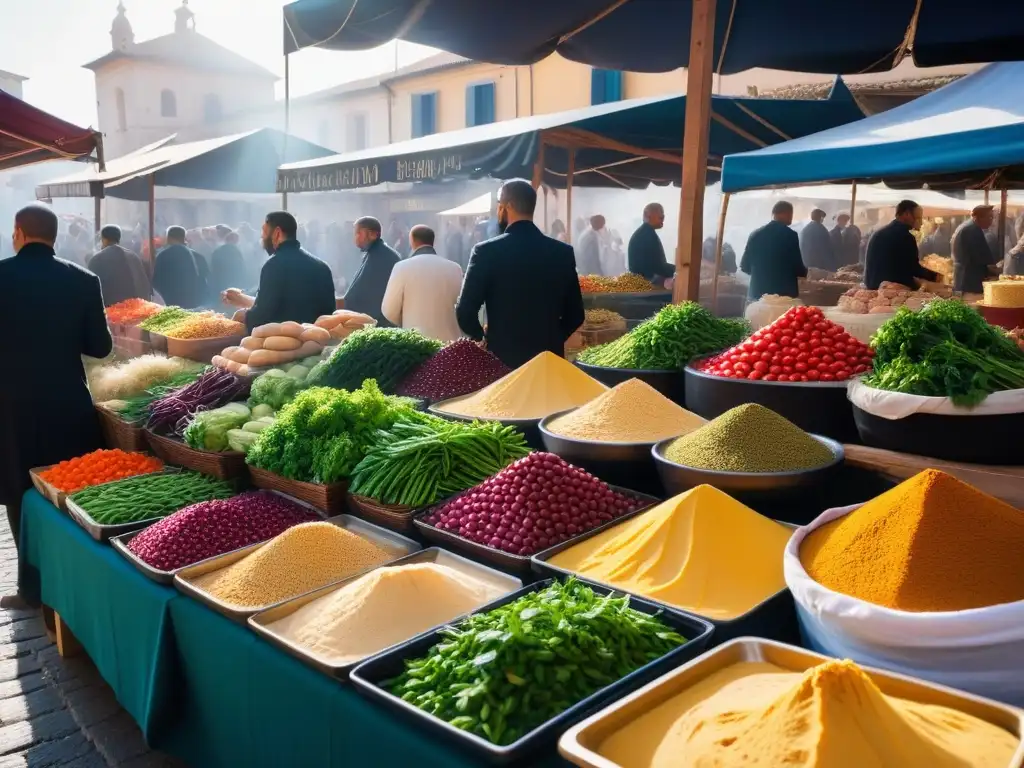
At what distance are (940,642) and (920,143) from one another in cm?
310

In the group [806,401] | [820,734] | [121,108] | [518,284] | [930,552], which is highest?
[121,108]

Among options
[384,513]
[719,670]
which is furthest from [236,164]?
[719,670]

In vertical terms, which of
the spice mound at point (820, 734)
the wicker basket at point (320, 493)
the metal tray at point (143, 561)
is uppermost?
the spice mound at point (820, 734)

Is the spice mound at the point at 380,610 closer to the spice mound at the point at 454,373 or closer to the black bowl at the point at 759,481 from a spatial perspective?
the black bowl at the point at 759,481

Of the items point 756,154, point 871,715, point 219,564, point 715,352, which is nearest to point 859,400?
point 715,352

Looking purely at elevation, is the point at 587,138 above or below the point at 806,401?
above

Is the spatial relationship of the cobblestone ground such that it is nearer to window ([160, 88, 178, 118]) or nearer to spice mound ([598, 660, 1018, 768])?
spice mound ([598, 660, 1018, 768])

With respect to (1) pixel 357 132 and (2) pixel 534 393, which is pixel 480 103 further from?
(2) pixel 534 393

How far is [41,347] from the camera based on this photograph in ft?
13.1

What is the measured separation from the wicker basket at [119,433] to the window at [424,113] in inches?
927

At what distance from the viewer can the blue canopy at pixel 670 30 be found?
3.84 metres

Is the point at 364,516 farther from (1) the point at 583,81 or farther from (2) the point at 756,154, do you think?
(1) the point at 583,81

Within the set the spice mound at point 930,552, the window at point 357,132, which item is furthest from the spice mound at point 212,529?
the window at point 357,132

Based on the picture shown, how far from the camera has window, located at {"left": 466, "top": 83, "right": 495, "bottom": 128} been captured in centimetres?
2427
